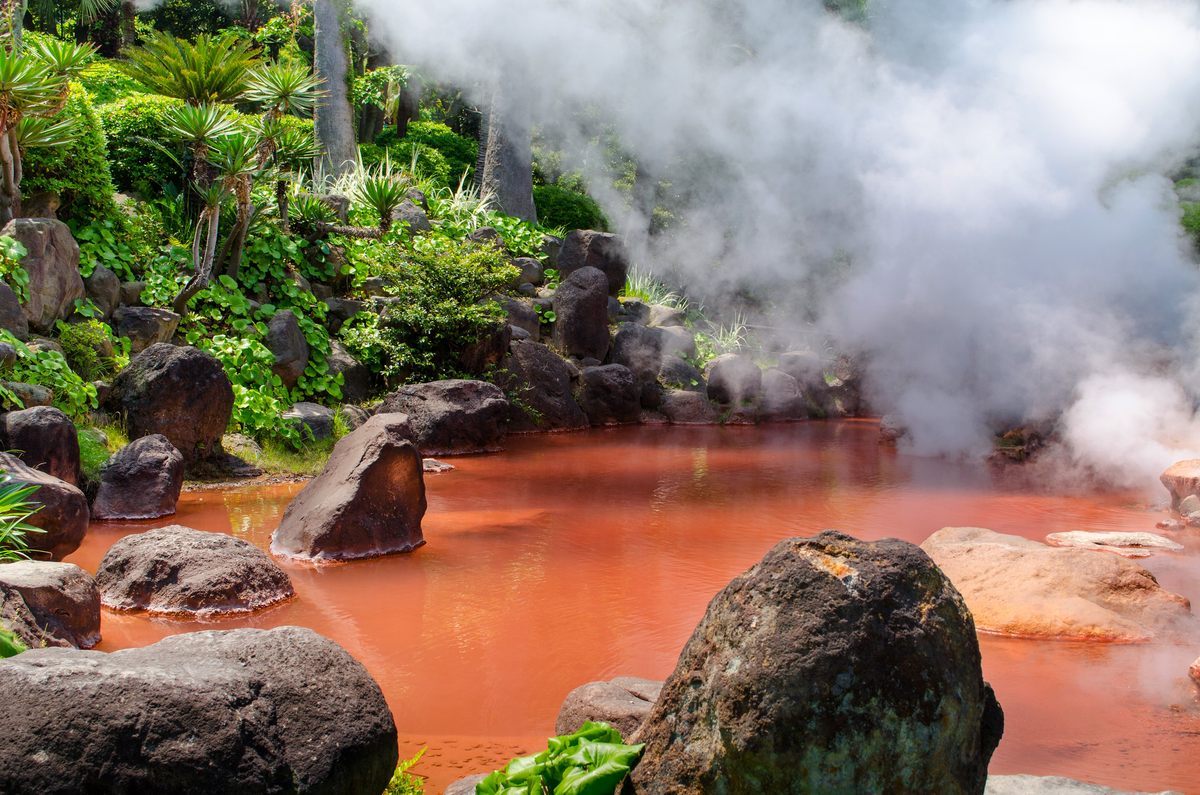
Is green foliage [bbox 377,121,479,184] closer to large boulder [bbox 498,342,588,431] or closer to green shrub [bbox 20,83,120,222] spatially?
large boulder [bbox 498,342,588,431]

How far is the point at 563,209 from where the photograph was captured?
67.9 ft

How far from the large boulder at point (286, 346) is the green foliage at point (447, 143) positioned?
10.3 m

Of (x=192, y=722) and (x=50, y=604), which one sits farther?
(x=50, y=604)

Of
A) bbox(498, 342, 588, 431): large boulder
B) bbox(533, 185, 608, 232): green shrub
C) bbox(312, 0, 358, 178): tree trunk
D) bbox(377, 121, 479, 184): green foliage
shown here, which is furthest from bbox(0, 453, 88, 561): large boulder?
bbox(377, 121, 479, 184): green foliage

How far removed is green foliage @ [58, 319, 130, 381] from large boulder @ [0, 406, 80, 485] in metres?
2.34

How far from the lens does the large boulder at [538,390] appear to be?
14.1 meters

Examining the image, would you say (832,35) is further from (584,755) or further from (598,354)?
(584,755)

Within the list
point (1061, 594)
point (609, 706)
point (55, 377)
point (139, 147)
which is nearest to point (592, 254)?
point (139, 147)

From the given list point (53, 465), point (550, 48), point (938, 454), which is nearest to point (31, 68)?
point (53, 465)

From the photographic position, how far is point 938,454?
1299cm

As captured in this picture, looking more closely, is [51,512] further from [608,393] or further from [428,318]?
[608,393]

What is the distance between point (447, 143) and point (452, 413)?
12.5 meters

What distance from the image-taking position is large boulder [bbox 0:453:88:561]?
237 inches

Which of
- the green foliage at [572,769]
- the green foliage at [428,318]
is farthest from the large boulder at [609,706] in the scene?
the green foliage at [428,318]
